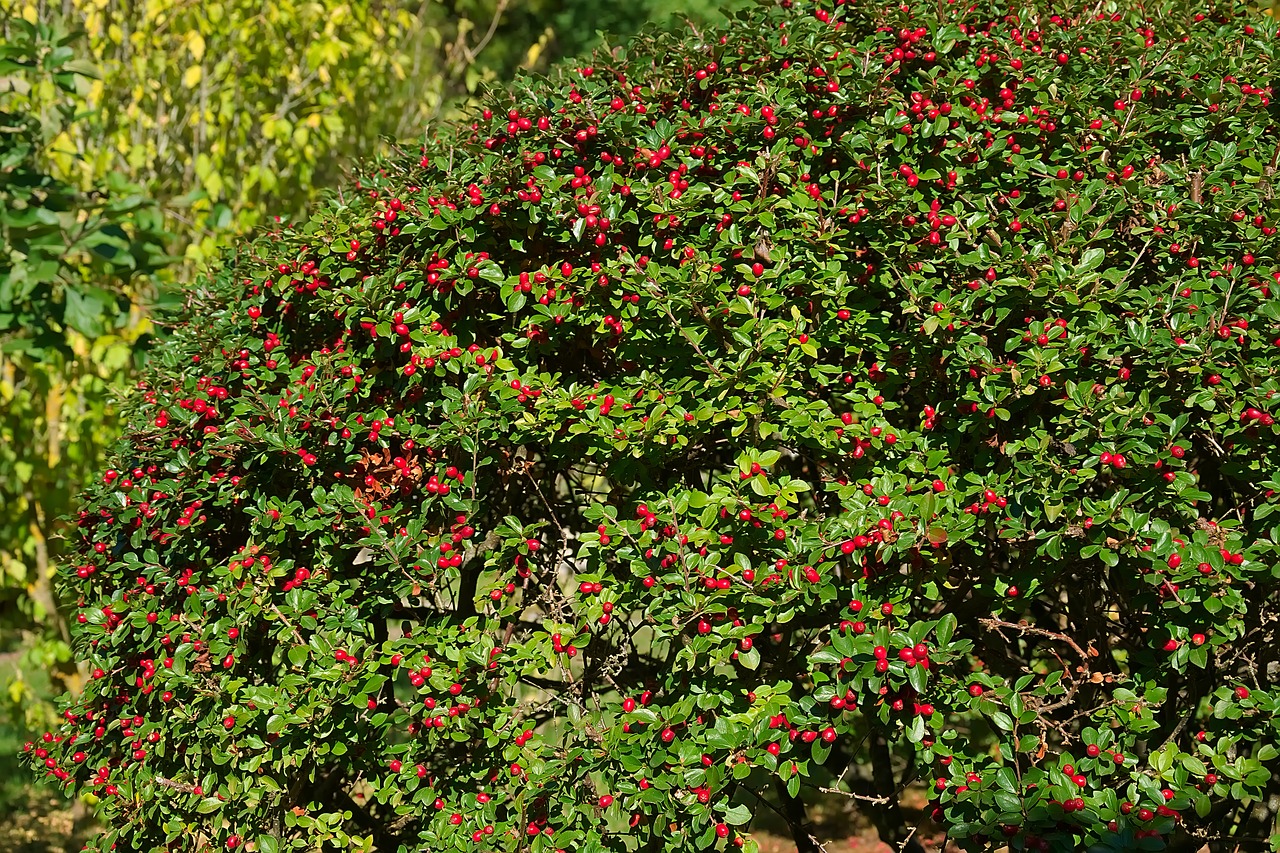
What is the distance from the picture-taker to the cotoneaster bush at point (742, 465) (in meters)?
2.31

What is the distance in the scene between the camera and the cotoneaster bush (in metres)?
2.31

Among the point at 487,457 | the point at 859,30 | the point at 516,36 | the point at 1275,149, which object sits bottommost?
the point at 516,36

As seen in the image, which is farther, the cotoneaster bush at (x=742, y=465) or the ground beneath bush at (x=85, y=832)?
the ground beneath bush at (x=85, y=832)

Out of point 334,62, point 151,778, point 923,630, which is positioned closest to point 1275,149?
point 923,630

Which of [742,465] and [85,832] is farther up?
[742,465]

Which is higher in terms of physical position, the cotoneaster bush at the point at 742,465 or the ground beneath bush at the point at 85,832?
the cotoneaster bush at the point at 742,465

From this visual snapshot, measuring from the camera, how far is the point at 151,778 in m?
2.80

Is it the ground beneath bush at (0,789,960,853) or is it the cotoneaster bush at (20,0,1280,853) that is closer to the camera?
the cotoneaster bush at (20,0,1280,853)

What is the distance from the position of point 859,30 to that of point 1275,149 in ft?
3.63

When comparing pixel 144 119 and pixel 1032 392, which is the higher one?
pixel 1032 392

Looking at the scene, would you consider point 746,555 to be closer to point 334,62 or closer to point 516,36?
point 334,62

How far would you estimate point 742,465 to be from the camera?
8.02ft

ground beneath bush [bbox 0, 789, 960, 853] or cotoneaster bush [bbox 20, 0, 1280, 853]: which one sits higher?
cotoneaster bush [bbox 20, 0, 1280, 853]

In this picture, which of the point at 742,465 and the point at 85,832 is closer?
the point at 742,465
